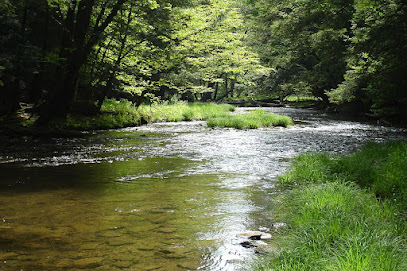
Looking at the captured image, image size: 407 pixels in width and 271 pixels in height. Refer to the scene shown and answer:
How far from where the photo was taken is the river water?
11.2 feet

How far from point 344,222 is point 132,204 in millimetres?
3059

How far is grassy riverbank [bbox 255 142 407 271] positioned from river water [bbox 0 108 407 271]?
45cm

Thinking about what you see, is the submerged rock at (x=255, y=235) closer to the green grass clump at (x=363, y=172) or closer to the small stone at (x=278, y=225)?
the small stone at (x=278, y=225)

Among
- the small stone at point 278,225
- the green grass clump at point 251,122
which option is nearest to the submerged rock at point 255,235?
the small stone at point 278,225

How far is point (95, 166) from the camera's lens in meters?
7.91

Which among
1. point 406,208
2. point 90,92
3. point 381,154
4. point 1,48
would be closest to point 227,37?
point 90,92

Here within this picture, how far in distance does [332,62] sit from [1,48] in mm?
24508

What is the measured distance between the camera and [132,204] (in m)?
5.11

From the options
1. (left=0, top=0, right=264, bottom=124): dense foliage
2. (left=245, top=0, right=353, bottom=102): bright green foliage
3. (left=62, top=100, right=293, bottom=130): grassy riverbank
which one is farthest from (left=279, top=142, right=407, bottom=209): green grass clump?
(left=245, top=0, right=353, bottom=102): bright green foliage

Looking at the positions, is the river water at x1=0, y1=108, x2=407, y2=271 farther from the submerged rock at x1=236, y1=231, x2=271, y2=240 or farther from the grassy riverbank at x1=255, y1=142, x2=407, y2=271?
the grassy riverbank at x1=255, y1=142, x2=407, y2=271

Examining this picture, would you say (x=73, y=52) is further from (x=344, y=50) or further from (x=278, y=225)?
(x=344, y=50)

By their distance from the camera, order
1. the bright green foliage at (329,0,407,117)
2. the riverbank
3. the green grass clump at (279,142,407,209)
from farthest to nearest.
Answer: the riverbank < the bright green foliage at (329,0,407,117) < the green grass clump at (279,142,407,209)

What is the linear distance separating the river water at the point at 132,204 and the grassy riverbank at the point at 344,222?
450 mm

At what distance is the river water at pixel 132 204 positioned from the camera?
11.2ft
